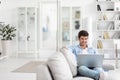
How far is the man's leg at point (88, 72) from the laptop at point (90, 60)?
0.43 ft

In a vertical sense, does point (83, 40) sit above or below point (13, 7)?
below

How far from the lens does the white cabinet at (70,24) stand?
9.38 meters

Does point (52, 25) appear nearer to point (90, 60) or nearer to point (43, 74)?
point (90, 60)

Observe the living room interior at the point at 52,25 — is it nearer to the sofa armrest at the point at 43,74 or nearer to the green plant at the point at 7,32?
the green plant at the point at 7,32

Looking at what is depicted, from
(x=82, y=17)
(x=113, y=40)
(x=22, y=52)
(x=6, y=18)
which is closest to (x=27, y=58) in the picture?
(x=22, y=52)

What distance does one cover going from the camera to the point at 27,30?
31.5ft

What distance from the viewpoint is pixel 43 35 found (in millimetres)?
9641

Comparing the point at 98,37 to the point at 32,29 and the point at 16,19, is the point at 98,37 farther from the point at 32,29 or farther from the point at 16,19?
the point at 16,19

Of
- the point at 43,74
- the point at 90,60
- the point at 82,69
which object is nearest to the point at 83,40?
the point at 90,60

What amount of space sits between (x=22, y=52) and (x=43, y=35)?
100cm

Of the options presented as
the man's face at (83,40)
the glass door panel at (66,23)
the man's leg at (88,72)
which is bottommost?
the man's leg at (88,72)

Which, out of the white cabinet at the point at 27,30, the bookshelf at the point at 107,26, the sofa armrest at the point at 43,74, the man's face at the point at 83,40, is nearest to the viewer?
the sofa armrest at the point at 43,74

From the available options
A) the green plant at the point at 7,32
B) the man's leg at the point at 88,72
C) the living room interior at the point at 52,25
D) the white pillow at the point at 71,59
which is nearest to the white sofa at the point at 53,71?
the man's leg at the point at 88,72

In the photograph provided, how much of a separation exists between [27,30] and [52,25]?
0.95m
